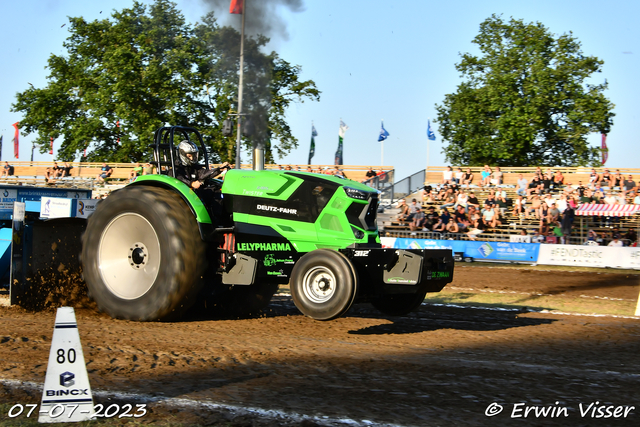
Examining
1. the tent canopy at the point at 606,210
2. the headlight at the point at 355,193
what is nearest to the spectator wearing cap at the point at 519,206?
the tent canopy at the point at 606,210

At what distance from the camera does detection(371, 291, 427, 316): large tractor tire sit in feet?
23.7

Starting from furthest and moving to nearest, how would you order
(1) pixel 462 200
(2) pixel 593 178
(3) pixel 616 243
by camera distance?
(2) pixel 593 178 < (1) pixel 462 200 < (3) pixel 616 243

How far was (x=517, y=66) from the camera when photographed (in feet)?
126

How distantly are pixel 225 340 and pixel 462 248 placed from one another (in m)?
13.7

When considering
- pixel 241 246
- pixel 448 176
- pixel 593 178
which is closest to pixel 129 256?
pixel 241 246

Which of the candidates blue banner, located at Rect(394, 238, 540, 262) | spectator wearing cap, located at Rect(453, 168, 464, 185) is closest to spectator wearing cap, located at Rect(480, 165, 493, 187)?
spectator wearing cap, located at Rect(453, 168, 464, 185)

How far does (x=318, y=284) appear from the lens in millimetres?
6328

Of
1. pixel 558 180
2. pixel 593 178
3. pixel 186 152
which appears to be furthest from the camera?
pixel 558 180

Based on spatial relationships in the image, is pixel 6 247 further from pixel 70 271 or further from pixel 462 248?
pixel 462 248

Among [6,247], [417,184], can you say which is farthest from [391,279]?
[417,184]

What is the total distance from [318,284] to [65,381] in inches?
118

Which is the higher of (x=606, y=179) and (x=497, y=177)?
(x=497, y=177)

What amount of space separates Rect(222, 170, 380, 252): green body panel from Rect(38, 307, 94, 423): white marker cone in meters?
3.41

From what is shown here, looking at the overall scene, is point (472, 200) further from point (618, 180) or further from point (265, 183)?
point (265, 183)
